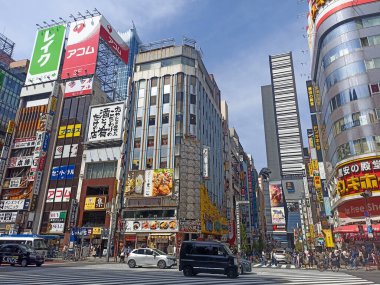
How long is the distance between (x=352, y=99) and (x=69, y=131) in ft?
148

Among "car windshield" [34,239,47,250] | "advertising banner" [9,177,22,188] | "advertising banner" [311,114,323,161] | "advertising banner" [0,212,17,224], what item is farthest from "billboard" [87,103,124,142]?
"advertising banner" [311,114,323,161]

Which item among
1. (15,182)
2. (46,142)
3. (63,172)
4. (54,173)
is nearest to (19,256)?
(63,172)

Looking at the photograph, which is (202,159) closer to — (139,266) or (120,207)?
(120,207)

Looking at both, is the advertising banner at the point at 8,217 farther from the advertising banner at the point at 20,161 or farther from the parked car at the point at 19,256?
the parked car at the point at 19,256

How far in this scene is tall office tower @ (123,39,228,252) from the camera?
1742 inches

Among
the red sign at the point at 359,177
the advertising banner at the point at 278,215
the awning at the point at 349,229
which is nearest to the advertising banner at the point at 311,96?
the red sign at the point at 359,177

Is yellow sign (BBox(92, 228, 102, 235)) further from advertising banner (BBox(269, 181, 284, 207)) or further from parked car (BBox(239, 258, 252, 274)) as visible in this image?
advertising banner (BBox(269, 181, 284, 207))

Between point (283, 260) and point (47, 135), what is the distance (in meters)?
43.7

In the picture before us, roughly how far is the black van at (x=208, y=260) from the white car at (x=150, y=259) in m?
6.18

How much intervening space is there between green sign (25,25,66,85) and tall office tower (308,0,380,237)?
47.3 m

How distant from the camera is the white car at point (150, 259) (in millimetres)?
23672

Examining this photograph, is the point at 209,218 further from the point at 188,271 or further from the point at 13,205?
the point at 13,205

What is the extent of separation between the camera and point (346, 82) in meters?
36.8

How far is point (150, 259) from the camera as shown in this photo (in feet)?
78.8
